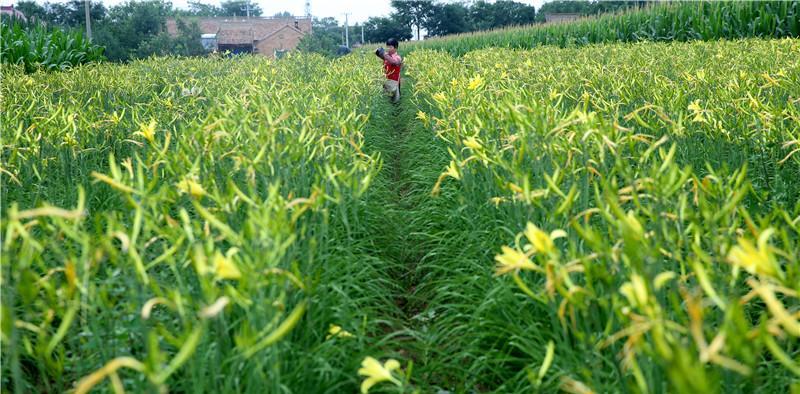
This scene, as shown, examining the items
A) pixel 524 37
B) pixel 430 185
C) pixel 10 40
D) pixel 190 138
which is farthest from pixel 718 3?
pixel 190 138

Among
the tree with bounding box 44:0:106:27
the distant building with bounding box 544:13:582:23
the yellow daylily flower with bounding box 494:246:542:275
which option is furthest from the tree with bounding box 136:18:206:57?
the yellow daylily flower with bounding box 494:246:542:275

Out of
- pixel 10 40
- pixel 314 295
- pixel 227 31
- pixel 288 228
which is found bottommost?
pixel 314 295

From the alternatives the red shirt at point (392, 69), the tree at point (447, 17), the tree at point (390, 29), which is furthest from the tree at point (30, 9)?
the red shirt at point (392, 69)

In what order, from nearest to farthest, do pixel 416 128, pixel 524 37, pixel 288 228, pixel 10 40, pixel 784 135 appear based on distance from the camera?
pixel 288 228
pixel 784 135
pixel 416 128
pixel 10 40
pixel 524 37

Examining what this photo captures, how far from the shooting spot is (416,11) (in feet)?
239

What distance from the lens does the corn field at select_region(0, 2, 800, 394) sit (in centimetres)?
175

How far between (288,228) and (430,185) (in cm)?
374

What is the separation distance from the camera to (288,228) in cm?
209

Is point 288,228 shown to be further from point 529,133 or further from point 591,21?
point 591,21

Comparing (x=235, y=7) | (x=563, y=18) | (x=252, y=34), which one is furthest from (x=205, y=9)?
(x=563, y=18)

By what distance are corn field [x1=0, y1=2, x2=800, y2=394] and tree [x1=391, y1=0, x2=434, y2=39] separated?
67647 mm

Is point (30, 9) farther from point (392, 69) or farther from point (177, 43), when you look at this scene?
point (392, 69)

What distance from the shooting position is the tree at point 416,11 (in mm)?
72375

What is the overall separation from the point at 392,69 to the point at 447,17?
60.5 m
